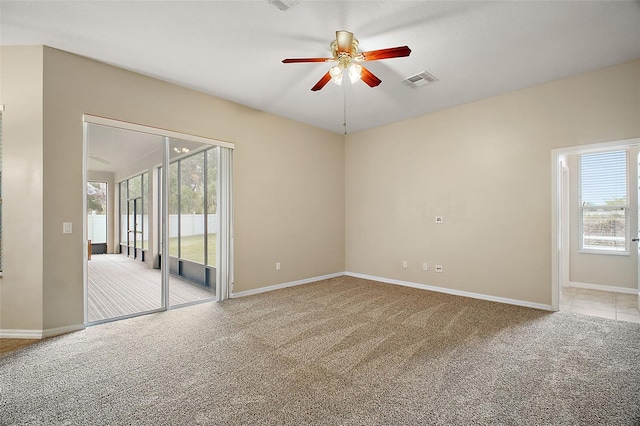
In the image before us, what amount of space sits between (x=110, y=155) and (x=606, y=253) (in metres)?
7.76

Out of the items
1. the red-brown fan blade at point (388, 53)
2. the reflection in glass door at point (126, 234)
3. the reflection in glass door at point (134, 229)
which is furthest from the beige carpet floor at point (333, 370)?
the red-brown fan blade at point (388, 53)

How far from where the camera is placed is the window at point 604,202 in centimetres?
489

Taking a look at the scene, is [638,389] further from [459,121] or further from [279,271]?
[279,271]

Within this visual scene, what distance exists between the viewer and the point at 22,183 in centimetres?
306

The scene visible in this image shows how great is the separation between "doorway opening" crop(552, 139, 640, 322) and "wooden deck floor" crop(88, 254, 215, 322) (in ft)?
18.1

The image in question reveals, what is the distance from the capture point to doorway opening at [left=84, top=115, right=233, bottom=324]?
354cm

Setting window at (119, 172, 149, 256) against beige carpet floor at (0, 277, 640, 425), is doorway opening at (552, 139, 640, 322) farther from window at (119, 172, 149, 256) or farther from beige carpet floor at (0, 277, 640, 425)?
window at (119, 172, 149, 256)

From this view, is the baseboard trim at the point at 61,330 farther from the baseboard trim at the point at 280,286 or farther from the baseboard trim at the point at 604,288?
the baseboard trim at the point at 604,288

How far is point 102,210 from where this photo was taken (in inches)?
144

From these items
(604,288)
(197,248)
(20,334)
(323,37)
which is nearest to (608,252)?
(604,288)

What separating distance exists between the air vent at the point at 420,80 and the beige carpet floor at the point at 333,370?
3.01 m

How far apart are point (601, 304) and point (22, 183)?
24.3 ft

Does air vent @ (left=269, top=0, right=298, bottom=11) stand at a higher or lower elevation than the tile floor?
higher

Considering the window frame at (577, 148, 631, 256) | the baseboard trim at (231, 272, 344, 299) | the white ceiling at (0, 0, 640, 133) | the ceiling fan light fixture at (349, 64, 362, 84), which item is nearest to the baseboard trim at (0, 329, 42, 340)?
the baseboard trim at (231, 272, 344, 299)
